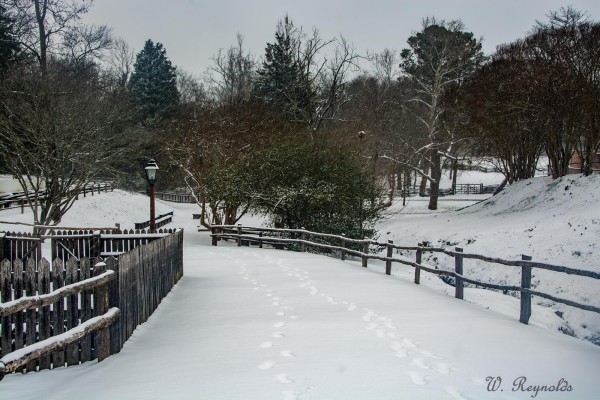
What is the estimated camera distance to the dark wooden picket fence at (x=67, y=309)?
536 centimetres

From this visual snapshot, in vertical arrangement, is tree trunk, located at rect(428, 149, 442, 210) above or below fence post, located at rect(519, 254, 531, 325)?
above

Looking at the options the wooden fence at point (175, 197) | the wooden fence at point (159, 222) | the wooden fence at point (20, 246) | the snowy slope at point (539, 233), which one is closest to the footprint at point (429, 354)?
the snowy slope at point (539, 233)

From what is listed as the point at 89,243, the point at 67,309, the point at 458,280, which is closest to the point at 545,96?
the point at 458,280

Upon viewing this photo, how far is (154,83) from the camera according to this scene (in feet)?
194

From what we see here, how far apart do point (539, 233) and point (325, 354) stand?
19802mm

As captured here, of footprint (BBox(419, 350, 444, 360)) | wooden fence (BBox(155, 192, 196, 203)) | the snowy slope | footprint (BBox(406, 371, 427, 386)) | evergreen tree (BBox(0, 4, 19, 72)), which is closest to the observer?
footprint (BBox(406, 371, 427, 386))

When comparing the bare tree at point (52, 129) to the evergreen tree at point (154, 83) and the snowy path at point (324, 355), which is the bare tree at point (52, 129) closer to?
the snowy path at point (324, 355)

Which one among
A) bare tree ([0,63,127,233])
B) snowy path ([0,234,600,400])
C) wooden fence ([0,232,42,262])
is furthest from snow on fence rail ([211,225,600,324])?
wooden fence ([0,232,42,262])

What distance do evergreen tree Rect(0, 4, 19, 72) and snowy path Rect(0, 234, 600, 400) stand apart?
30476mm

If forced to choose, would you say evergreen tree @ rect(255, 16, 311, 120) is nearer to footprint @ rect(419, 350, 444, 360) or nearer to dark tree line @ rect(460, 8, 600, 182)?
dark tree line @ rect(460, 8, 600, 182)

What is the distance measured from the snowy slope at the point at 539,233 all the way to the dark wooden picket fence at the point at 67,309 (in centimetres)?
970

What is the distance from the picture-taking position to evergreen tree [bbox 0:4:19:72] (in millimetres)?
33500

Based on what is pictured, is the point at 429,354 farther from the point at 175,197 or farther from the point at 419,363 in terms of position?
the point at 175,197

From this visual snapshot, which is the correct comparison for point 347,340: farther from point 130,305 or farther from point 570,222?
point 570,222
